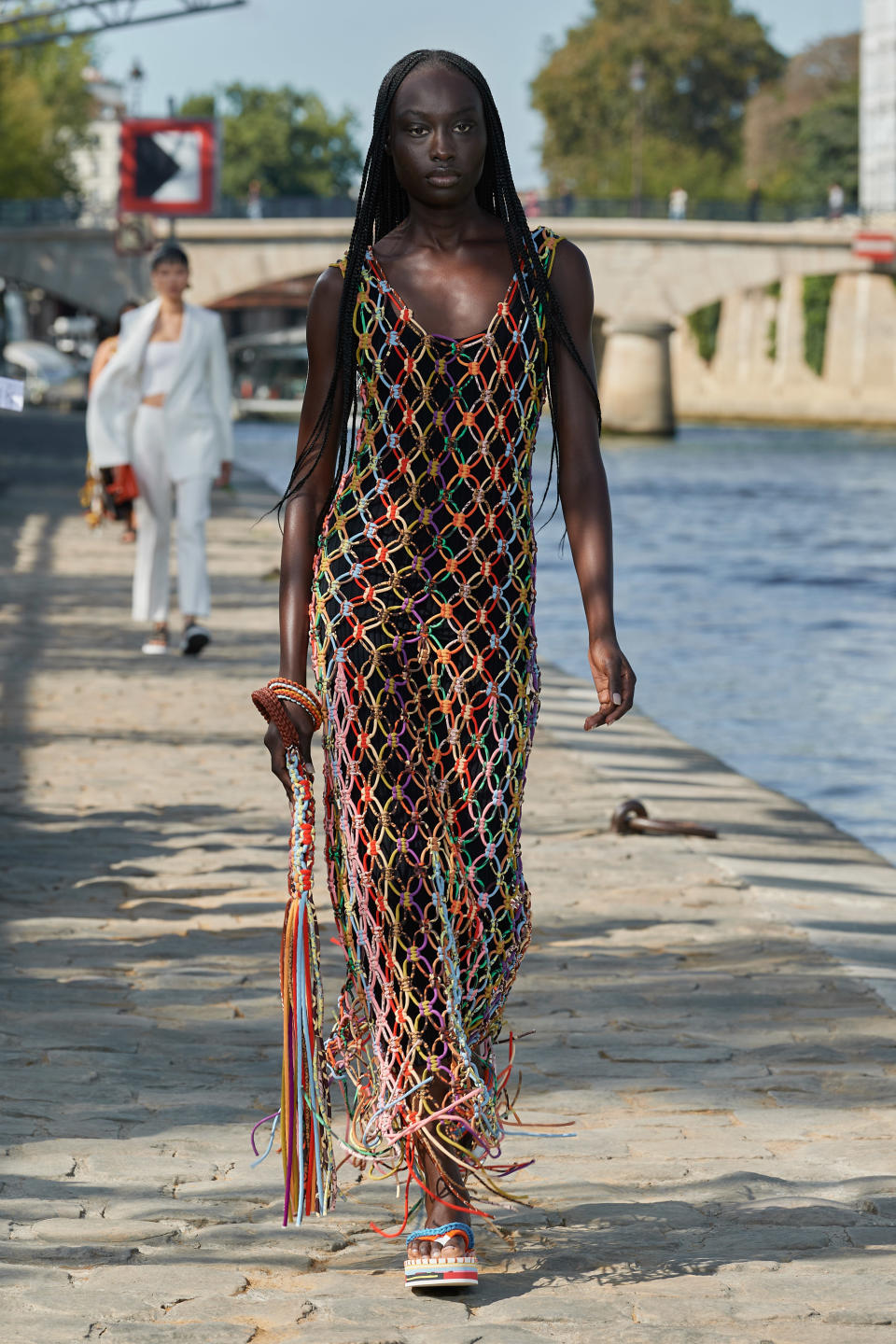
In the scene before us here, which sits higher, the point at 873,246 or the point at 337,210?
the point at 337,210

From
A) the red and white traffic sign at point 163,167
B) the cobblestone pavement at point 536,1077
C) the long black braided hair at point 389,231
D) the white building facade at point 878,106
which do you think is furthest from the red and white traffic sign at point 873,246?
the long black braided hair at point 389,231

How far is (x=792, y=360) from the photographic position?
7300 cm

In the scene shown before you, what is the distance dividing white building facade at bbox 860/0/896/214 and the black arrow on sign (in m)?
61.6

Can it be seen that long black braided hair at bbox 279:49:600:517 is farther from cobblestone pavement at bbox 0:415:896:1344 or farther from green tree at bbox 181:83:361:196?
green tree at bbox 181:83:361:196

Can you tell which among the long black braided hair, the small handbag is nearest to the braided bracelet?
the long black braided hair

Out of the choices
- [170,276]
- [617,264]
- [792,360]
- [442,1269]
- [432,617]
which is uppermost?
[617,264]

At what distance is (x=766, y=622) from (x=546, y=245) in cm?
1565

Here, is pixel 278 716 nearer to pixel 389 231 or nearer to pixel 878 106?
pixel 389 231

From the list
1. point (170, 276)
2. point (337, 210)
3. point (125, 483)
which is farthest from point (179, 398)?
point (337, 210)

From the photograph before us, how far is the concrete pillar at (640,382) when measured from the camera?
205 feet

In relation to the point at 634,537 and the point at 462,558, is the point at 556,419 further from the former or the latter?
the point at 634,537

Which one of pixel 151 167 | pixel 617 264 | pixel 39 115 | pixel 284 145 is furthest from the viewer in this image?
pixel 284 145

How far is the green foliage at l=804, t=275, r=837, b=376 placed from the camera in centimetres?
7150

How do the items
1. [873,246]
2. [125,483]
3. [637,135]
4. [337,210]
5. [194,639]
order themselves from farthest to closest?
[637,135], [873,246], [337,210], [194,639], [125,483]
